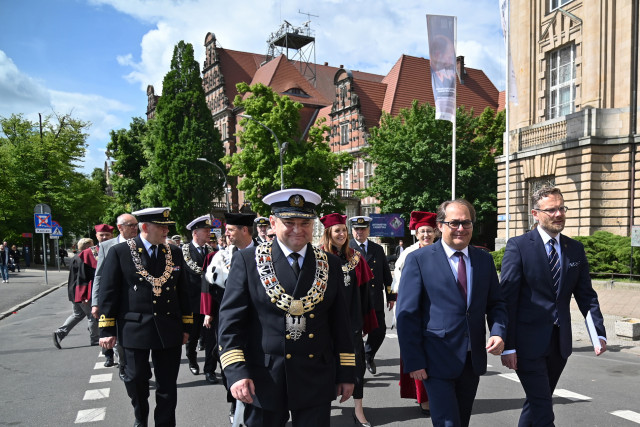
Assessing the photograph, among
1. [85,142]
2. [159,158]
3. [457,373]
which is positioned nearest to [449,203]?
[457,373]

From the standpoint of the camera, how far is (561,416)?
221 inches

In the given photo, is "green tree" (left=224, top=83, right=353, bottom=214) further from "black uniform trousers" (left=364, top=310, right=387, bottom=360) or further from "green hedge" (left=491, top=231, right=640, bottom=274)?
"black uniform trousers" (left=364, top=310, right=387, bottom=360)

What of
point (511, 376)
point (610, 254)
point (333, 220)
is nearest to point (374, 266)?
point (333, 220)

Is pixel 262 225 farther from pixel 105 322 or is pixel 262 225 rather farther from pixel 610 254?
pixel 610 254

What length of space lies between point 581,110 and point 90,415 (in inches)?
880

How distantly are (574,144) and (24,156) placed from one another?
1435 inches

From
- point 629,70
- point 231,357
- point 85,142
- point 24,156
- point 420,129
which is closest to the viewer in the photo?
point 231,357

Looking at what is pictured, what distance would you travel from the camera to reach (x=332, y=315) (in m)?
3.47

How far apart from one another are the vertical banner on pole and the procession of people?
18565 millimetres

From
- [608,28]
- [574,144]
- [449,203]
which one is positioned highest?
[608,28]

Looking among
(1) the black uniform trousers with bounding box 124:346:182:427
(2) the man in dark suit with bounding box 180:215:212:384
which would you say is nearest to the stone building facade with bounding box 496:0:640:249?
(2) the man in dark suit with bounding box 180:215:212:384

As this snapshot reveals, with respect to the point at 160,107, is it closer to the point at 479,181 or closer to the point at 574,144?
the point at 479,181

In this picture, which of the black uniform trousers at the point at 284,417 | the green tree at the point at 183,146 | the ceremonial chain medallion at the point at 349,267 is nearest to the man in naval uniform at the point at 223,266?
the ceremonial chain medallion at the point at 349,267

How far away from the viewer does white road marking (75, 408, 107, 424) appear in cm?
573
